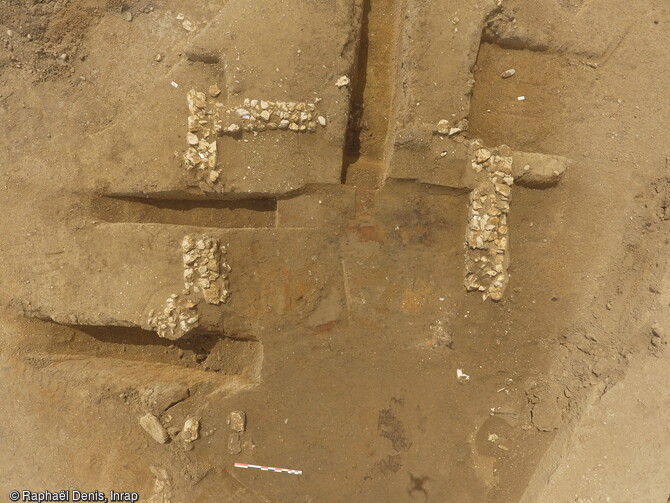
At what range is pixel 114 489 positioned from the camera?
406 cm

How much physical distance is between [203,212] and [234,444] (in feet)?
7.46

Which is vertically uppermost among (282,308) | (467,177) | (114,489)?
(467,177)

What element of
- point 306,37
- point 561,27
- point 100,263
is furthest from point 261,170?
point 561,27

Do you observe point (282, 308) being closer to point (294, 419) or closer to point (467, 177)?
point (294, 419)

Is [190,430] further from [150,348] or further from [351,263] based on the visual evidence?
[351,263]

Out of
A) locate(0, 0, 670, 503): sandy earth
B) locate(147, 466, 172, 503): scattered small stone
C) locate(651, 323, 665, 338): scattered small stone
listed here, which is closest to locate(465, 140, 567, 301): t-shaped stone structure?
locate(0, 0, 670, 503): sandy earth

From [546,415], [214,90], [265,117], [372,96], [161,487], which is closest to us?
[265,117]

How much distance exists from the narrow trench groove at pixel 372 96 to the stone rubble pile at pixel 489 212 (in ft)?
3.12

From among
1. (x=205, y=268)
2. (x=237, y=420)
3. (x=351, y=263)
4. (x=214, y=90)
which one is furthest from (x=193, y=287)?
(x=214, y=90)

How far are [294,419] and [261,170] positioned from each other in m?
2.38

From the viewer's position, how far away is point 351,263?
13.0 ft

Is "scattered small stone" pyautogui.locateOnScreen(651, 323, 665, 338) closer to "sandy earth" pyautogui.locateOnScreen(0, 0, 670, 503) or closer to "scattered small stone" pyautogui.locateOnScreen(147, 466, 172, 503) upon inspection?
"sandy earth" pyautogui.locateOnScreen(0, 0, 670, 503)

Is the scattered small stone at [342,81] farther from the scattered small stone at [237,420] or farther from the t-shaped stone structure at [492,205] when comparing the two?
the scattered small stone at [237,420]

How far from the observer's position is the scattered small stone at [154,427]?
12.9 feet
